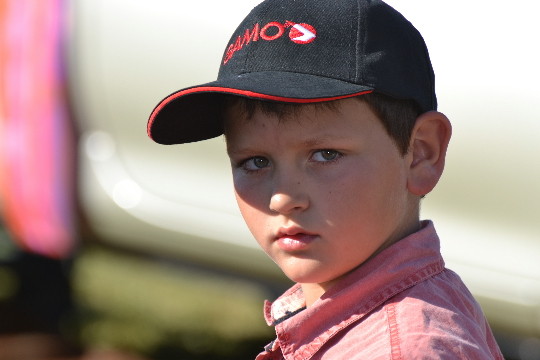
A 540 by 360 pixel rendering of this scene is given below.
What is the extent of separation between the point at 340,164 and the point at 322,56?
20 centimetres

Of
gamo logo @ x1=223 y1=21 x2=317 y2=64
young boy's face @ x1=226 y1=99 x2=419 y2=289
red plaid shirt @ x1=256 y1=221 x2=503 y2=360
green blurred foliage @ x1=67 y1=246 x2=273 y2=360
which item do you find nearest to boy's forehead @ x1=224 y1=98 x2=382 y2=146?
young boy's face @ x1=226 y1=99 x2=419 y2=289

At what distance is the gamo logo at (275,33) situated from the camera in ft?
6.37

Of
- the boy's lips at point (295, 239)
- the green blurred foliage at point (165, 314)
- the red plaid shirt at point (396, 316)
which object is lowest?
the red plaid shirt at point (396, 316)

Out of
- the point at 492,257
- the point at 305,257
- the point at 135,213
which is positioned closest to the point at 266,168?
the point at 305,257

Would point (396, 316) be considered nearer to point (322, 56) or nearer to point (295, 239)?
point (295, 239)

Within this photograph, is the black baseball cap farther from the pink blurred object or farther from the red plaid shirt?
the pink blurred object

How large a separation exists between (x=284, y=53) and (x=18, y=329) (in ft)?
11.4

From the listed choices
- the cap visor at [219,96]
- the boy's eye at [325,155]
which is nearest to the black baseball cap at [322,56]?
the cap visor at [219,96]

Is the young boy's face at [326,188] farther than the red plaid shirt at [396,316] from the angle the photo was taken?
Yes

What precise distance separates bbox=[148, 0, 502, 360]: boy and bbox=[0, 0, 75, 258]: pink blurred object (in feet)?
6.18

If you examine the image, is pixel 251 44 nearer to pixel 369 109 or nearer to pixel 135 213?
pixel 369 109

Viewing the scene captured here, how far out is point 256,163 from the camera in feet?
6.60

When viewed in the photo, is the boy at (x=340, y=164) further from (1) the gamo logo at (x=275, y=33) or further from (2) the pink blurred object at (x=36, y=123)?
(2) the pink blurred object at (x=36, y=123)

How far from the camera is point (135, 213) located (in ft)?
12.1
